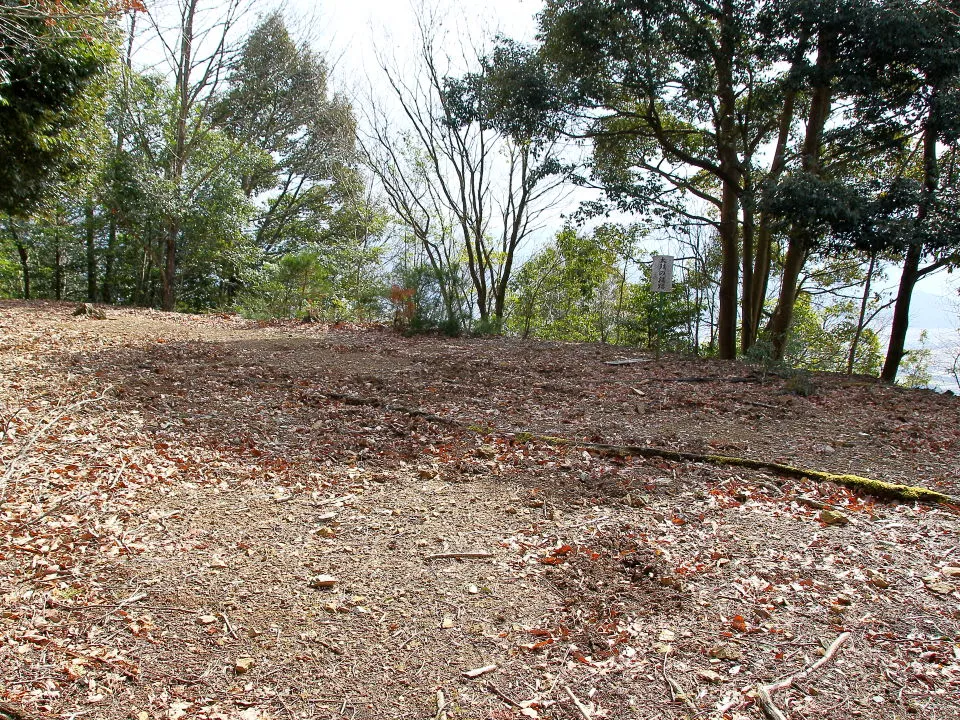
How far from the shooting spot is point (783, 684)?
2010mm

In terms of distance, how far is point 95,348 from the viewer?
6.08 m

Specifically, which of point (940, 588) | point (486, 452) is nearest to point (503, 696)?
point (940, 588)

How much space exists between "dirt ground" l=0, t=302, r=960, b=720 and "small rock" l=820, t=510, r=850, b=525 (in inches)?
0.7

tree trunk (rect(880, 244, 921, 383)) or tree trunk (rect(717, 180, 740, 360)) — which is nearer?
tree trunk (rect(880, 244, 921, 383))

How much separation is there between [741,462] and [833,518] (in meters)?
0.76

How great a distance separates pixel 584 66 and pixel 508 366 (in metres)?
3.94

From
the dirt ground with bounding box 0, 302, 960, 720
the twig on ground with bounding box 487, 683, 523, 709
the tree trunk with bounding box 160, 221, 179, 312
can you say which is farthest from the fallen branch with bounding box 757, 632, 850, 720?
the tree trunk with bounding box 160, 221, 179, 312

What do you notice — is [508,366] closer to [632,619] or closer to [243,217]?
[632,619]

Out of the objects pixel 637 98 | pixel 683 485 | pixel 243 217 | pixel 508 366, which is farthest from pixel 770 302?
pixel 683 485

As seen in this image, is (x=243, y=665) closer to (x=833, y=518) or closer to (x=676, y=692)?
(x=676, y=692)

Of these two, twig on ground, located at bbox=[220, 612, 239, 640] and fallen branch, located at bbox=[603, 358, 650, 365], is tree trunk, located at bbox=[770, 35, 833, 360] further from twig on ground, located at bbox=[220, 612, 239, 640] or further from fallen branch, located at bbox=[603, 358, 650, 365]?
twig on ground, located at bbox=[220, 612, 239, 640]

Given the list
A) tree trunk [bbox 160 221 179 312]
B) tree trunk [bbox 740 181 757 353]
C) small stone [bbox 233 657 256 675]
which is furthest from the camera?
tree trunk [bbox 160 221 179 312]

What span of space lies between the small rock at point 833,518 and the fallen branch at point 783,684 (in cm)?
94

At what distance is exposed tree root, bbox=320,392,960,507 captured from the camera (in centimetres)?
332
